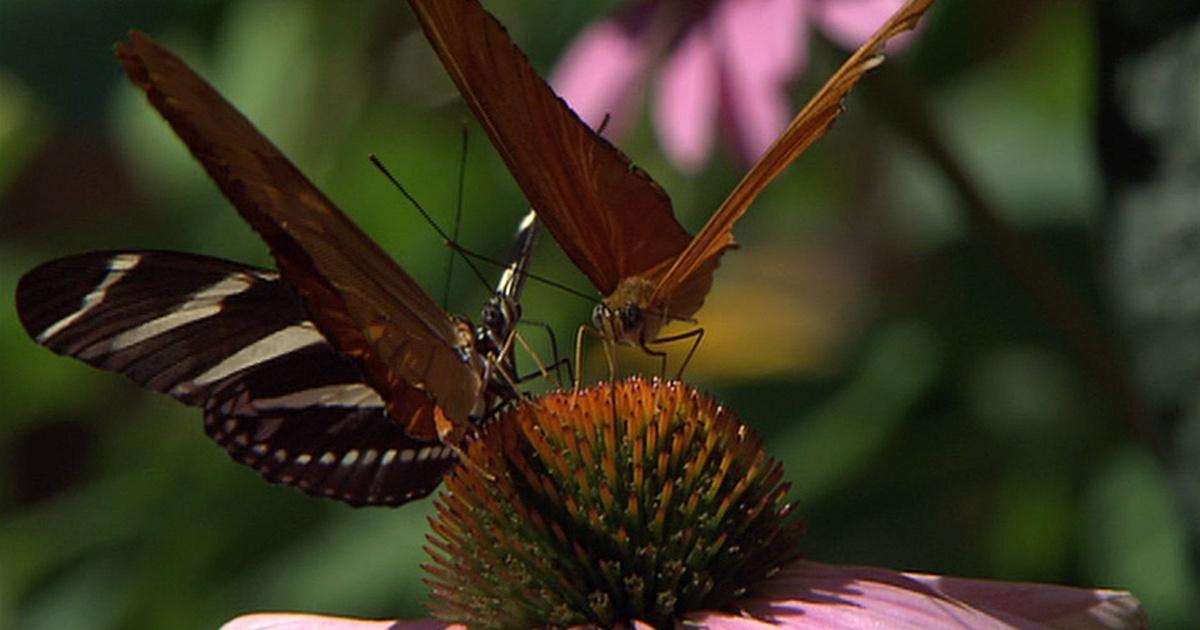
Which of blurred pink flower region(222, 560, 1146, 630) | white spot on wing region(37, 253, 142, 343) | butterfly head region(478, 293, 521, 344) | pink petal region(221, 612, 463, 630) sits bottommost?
pink petal region(221, 612, 463, 630)

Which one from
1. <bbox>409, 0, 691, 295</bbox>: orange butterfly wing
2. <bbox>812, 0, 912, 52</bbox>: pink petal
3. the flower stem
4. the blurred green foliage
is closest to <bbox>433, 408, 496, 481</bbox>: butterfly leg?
<bbox>409, 0, 691, 295</bbox>: orange butterfly wing

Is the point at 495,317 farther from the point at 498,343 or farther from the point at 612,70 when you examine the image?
the point at 612,70

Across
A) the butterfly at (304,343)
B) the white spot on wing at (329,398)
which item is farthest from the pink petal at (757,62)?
the white spot on wing at (329,398)

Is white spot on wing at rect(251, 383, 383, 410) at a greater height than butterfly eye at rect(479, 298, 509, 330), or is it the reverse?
butterfly eye at rect(479, 298, 509, 330)

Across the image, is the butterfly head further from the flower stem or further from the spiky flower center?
the flower stem

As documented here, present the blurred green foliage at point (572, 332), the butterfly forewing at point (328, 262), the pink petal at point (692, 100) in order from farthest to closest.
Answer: the blurred green foliage at point (572, 332) < the pink petal at point (692, 100) < the butterfly forewing at point (328, 262)

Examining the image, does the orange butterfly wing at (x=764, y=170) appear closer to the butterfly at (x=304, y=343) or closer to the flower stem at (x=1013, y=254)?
the butterfly at (x=304, y=343)

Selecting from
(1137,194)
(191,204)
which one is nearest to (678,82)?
(1137,194)

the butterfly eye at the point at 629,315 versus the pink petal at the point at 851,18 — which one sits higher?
the pink petal at the point at 851,18

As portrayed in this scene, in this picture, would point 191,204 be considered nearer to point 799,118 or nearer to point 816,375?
point 816,375
